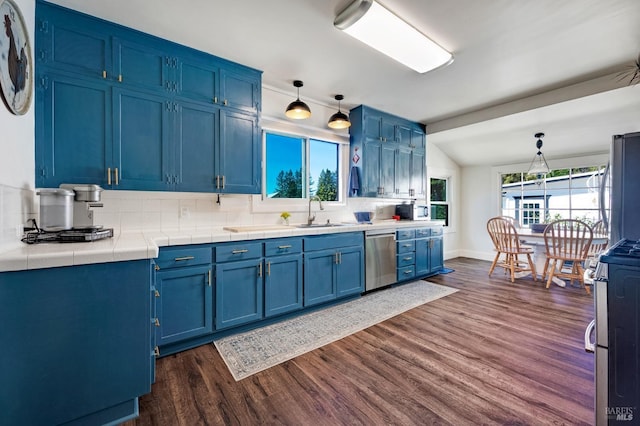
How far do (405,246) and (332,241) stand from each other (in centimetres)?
143

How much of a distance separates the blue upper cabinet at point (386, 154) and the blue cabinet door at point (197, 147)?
208 cm

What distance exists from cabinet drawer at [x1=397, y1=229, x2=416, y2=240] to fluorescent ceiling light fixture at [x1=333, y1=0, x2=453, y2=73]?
2.11 metres

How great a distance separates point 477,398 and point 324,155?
3.21 metres

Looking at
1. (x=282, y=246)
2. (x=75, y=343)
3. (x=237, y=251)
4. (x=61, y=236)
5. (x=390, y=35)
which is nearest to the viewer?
(x=75, y=343)

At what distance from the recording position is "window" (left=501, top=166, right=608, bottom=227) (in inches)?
188

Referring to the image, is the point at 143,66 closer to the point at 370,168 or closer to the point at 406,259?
the point at 370,168

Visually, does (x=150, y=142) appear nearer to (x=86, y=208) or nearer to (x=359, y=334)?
(x=86, y=208)

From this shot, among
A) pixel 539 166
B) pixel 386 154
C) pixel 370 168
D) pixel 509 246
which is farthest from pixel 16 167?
pixel 539 166

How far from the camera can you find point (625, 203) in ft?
6.70

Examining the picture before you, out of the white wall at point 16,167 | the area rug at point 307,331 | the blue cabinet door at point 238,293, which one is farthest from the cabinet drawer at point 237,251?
the white wall at point 16,167

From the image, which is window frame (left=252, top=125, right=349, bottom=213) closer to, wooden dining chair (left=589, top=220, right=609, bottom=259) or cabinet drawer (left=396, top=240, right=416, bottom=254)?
cabinet drawer (left=396, top=240, right=416, bottom=254)

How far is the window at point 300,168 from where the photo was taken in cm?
347

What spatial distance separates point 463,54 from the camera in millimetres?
2646

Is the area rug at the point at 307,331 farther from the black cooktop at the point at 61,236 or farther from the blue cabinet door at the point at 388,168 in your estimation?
the blue cabinet door at the point at 388,168
